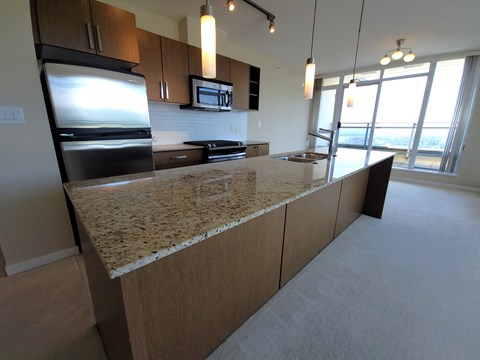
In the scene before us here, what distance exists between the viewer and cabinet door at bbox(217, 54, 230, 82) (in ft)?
10.5

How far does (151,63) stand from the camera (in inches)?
98.7

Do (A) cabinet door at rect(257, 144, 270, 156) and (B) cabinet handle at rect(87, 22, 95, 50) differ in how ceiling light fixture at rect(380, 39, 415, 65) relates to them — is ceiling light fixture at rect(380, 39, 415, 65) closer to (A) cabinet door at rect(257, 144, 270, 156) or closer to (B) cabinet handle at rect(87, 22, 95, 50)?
(A) cabinet door at rect(257, 144, 270, 156)

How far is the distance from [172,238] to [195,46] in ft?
10.2

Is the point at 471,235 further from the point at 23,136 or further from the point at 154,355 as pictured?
the point at 23,136

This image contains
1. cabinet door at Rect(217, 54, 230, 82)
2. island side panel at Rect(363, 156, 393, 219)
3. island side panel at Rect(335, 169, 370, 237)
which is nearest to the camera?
island side panel at Rect(335, 169, 370, 237)

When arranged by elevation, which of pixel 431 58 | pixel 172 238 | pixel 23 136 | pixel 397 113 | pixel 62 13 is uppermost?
pixel 431 58

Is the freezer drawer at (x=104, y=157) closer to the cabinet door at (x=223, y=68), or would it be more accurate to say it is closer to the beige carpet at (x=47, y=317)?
the beige carpet at (x=47, y=317)

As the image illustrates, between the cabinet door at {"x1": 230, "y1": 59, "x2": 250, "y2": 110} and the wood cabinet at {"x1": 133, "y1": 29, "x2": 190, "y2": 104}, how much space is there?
918mm

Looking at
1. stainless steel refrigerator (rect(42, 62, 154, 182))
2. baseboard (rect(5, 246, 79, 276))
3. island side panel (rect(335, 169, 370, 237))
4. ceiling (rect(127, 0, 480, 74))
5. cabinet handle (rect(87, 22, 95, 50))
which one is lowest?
baseboard (rect(5, 246, 79, 276))

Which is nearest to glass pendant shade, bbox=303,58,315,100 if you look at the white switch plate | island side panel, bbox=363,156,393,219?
island side panel, bbox=363,156,393,219

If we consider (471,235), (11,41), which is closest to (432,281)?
(471,235)

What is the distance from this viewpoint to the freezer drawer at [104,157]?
1.79 metres

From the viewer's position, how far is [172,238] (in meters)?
0.61

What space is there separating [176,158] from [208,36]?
5.73 feet
